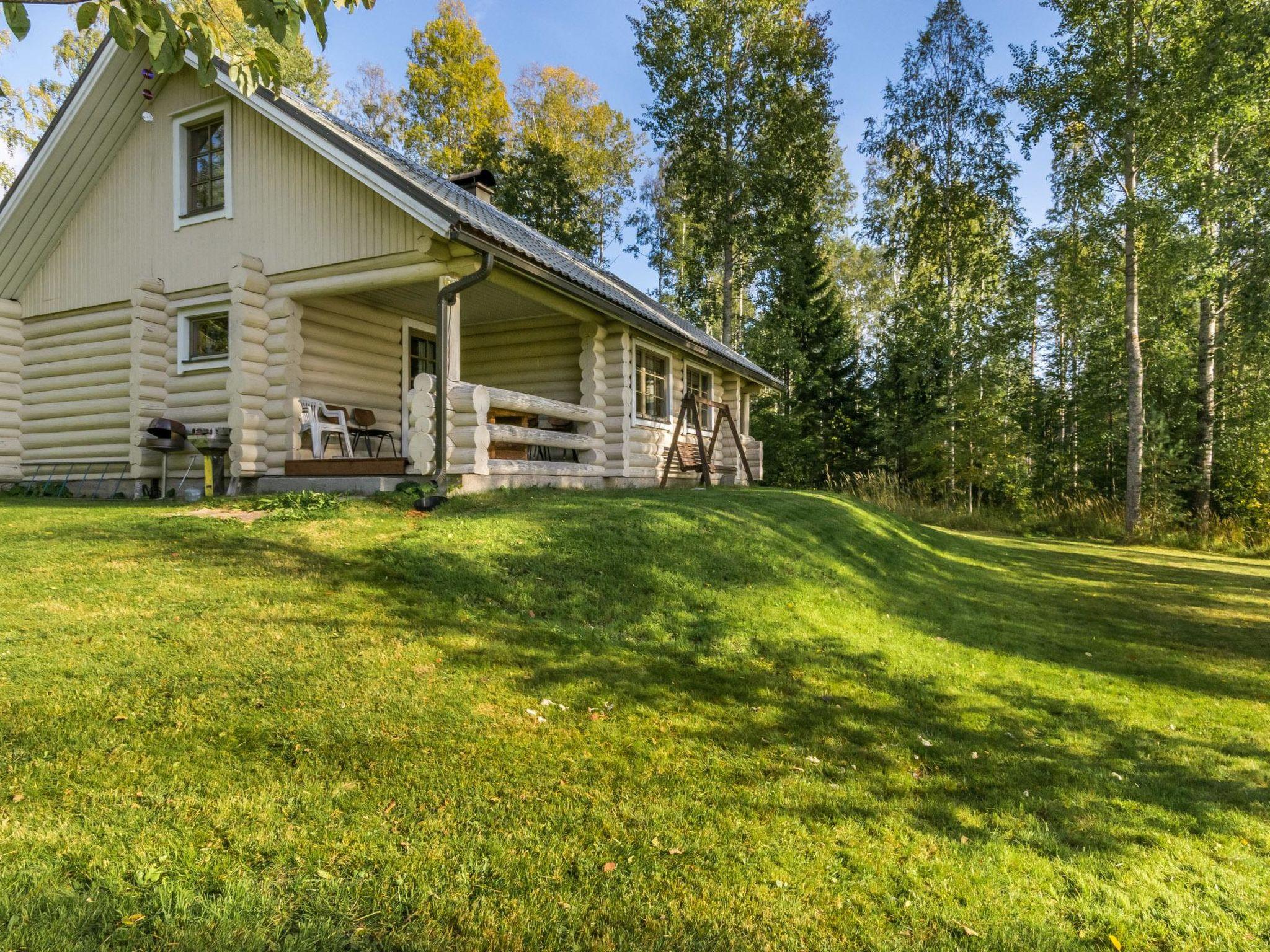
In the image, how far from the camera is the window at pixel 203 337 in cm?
946

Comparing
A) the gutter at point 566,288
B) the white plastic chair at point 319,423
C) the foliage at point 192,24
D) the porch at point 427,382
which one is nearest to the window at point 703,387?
the gutter at point 566,288

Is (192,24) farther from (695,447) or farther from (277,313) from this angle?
(695,447)

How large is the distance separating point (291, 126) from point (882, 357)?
19.5 meters

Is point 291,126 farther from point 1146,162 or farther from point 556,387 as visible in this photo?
point 1146,162

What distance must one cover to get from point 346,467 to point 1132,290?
15695 mm

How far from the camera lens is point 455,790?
2.68 meters

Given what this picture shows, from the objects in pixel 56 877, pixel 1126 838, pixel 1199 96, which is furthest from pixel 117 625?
pixel 1199 96

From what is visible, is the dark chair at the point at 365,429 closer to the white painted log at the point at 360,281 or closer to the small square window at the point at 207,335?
the white painted log at the point at 360,281

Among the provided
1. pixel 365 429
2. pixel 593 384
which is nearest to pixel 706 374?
pixel 593 384

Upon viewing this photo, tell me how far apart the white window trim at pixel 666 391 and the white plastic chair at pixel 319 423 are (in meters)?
4.32

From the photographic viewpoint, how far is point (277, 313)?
8.99m

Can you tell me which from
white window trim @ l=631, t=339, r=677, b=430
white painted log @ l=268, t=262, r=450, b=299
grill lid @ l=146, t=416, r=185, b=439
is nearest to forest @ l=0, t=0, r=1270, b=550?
white painted log @ l=268, t=262, r=450, b=299

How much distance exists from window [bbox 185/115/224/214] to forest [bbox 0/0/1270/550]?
3842 mm

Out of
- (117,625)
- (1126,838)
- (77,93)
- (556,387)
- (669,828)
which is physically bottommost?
(1126,838)
